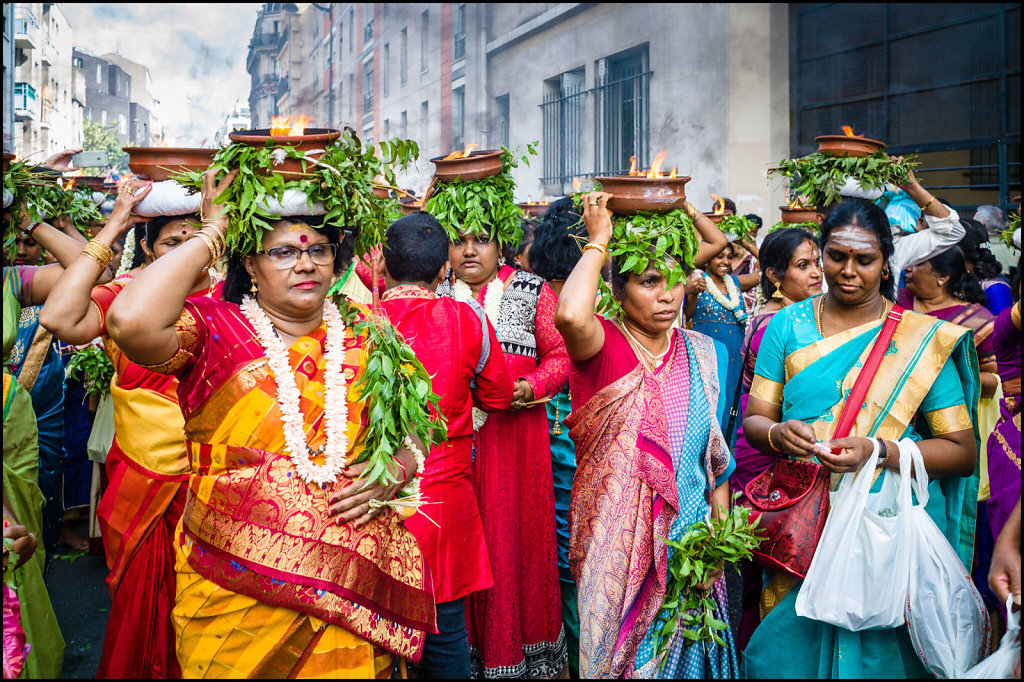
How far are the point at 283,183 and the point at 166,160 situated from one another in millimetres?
655

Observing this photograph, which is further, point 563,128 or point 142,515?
point 563,128

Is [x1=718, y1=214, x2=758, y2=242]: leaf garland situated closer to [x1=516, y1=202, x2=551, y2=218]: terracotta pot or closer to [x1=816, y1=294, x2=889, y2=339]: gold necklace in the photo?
[x1=516, y1=202, x2=551, y2=218]: terracotta pot

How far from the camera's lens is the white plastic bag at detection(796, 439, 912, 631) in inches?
120

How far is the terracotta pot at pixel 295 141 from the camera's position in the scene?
266 cm

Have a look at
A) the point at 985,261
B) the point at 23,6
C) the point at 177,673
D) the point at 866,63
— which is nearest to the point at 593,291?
the point at 177,673

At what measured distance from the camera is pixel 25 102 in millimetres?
30859

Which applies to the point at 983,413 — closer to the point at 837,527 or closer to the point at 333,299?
the point at 837,527

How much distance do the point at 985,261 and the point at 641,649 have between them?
A: 4.01 meters

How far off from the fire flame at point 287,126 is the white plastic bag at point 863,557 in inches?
92.3

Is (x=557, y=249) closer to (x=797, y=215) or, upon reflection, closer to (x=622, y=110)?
(x=797, y=215)

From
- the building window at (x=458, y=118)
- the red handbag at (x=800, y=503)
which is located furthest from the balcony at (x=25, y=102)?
the red handbag at (x=800, y=503)

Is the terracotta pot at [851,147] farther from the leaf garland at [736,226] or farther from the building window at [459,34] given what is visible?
the building window at [459,34]

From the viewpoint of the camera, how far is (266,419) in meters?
2.64

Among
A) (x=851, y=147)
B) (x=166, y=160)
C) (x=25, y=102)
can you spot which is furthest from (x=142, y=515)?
(x=25, y=102)
